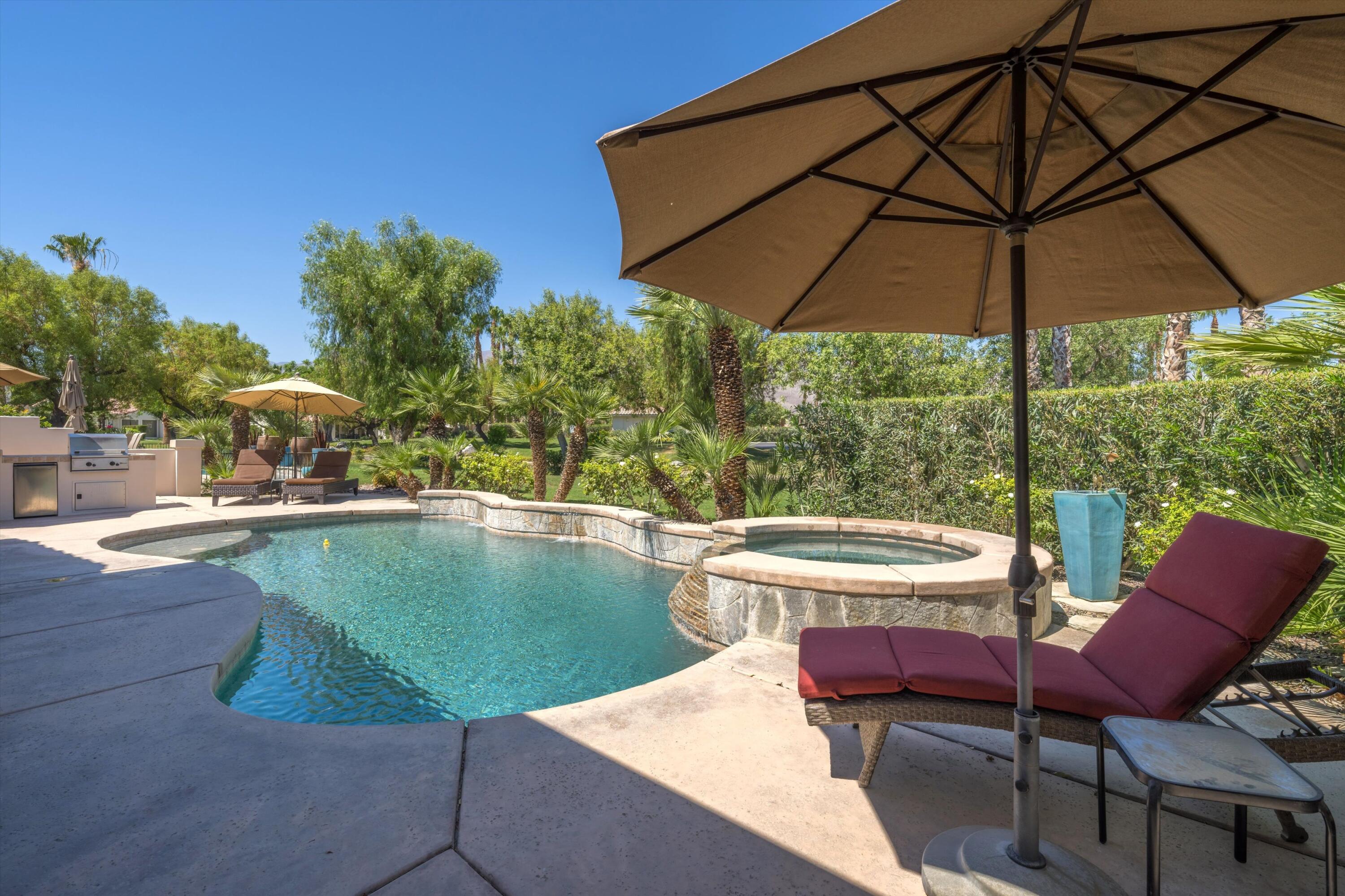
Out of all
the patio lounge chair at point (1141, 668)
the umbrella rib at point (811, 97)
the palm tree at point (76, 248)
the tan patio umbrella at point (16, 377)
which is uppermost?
the palm tree at point (76, 248)

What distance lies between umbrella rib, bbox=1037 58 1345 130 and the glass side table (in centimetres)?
207

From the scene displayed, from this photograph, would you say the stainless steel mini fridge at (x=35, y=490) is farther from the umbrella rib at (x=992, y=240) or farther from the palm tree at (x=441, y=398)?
the umbrella rib at (x=992, y=240)

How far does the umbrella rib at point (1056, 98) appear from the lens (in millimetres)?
1420

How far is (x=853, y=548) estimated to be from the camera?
247 inches

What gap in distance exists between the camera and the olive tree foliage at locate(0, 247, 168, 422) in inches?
886

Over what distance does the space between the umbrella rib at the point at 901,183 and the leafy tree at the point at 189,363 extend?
1093 inches

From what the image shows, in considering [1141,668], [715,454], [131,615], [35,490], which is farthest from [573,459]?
[1141,668]

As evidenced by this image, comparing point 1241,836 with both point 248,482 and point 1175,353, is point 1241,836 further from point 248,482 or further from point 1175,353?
point 248,482

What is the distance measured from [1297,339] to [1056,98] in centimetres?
417

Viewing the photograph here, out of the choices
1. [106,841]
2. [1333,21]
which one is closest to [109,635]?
[106,841]

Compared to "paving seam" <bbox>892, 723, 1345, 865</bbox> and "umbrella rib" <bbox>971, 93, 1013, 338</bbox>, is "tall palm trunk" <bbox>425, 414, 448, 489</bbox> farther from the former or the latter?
"paving seam" <bbox>892, 723, 1345, 865</bbox>

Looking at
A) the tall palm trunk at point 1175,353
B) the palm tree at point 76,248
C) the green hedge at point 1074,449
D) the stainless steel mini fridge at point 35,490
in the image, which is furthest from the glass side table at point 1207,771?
the palm tree at point 76,248

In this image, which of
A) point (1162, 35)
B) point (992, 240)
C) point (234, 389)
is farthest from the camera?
point (234, 389)

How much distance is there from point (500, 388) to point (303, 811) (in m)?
9.99
